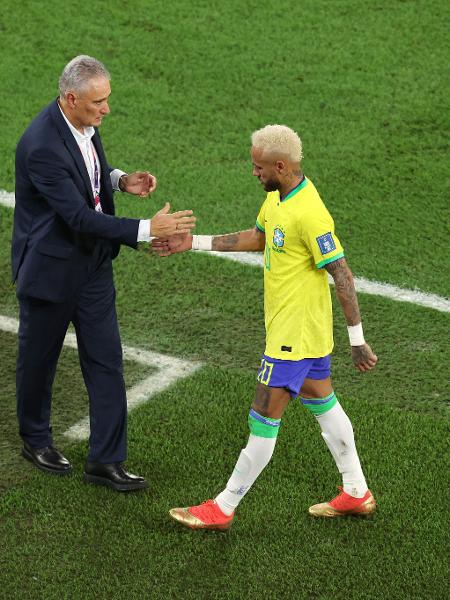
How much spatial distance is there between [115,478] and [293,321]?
4.07 ft

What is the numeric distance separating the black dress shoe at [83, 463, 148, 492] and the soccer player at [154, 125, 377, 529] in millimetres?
374

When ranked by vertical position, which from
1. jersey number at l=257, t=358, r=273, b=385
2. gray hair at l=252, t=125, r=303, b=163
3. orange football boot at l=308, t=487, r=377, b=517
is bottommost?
orange football boot at l=308, t=487, r=377, b=517

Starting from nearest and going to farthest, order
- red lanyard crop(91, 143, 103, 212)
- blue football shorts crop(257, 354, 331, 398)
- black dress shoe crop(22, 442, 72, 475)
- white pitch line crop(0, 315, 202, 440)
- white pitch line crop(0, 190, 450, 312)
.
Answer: blue football shorts crop(257, 354, 331, 398), red lanyard crop(91, 143, 103, 212), black dress shoe crop(22, 442, 72, 475), white pitch line crop(0, 315, 202, 440), white pitch line crop(0, 190, 450, 312)

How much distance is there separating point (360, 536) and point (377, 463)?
0.64 metres

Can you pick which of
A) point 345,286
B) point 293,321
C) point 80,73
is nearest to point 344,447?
point 293,321

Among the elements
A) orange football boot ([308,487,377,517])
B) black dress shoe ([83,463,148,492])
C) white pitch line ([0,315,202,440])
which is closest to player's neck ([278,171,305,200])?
orange football boot ([308,487,377,517])

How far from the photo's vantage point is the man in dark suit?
221 inches

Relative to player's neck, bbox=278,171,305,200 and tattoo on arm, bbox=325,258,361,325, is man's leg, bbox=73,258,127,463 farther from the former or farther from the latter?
tattoo on arm, bbox=325,258,361,325

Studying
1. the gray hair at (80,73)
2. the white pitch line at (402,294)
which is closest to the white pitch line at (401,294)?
the white pitch line at (402,294)

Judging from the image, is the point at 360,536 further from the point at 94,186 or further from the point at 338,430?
the point at 94,186

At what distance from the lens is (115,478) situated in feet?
19.8

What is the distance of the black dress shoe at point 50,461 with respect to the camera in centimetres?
618

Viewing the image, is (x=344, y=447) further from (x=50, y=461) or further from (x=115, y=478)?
(x=50, y=461)

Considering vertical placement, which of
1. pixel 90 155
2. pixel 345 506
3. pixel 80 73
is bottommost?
pixel 345 506
